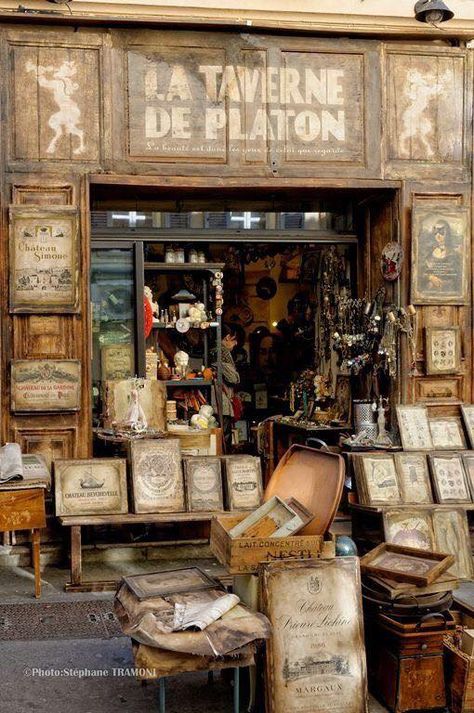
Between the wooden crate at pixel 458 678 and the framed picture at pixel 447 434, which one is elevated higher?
the framed picture at pixel 447 434

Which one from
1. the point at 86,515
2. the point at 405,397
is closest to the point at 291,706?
the point at 86,515

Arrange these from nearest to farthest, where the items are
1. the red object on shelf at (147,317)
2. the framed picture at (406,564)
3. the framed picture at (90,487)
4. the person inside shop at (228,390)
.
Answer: the framed picture at (406,564)
the framed picture at (90,487)
the red object on shelf at (147,317)
the person inside shop at (228,390)

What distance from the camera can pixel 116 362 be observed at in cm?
868

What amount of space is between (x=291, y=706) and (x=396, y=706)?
0.67 m

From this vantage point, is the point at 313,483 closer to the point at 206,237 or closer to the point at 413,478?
the point at 413,478

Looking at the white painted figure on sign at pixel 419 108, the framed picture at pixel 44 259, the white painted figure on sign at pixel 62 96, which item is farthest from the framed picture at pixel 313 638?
the white painted figure on sign at pixel 419 108

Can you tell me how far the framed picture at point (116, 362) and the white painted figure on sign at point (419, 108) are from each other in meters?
3.36

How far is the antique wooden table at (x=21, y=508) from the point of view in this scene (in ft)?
21.6

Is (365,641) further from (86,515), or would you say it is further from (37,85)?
(37,85)

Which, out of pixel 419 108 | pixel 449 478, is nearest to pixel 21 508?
pixel 449 478

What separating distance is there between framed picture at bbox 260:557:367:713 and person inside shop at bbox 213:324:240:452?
5.83 m

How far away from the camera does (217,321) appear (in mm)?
9445

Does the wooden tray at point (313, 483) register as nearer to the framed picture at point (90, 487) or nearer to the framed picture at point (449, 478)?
the framed picture at point (90, 487)

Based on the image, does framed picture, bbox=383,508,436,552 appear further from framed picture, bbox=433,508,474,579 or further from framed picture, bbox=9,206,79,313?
framed picture, bbox=9,206,79,313
